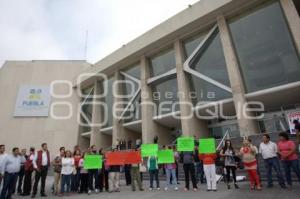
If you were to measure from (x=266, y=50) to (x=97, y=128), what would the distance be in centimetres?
1796

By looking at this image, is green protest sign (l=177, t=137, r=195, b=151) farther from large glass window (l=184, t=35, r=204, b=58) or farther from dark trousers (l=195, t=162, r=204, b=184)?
large glass window (l=184, t=35, r=204, b=58)

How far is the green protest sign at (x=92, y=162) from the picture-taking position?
8.78 meters

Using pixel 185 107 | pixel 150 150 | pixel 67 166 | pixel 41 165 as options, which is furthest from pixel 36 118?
pixel 150 150

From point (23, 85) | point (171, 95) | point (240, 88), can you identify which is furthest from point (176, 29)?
point (23, 85)

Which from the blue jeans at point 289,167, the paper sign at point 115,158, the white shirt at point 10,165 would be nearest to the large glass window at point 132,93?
the paper sign at point 115,158

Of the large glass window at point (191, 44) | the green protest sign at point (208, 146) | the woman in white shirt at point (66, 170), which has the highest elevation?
the large glass window at point (191, 44)

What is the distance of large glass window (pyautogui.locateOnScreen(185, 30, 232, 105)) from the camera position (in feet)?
54.4

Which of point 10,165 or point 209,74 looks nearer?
point 10,165

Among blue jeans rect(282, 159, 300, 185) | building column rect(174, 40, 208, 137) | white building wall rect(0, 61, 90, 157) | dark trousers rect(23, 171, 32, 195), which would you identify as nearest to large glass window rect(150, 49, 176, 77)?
building column rect(174, 40, 208, 137)

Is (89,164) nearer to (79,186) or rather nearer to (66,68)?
(79,186)

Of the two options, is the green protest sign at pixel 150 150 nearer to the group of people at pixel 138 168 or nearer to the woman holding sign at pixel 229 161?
the group of people at pixel 138 168

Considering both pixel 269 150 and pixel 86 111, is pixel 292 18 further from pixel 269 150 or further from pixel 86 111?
pixel 86 111

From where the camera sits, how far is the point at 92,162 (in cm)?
885

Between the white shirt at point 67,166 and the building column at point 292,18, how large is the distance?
43.8 ft
